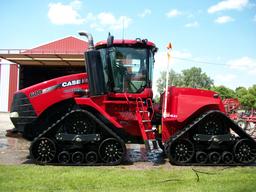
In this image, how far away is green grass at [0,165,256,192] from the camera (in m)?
6.14

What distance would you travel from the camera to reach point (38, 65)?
3275cm

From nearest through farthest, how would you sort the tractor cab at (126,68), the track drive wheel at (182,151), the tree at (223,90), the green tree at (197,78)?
the track drive wheel at (182,151), the tractor cab at (126,68), the tree at (223,90), the green tree at (197,78)

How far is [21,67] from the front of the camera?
1321 inches

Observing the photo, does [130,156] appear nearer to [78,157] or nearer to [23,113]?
[78,157]

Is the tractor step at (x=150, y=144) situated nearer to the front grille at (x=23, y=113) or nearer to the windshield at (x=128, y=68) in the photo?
the windshield at (x=128, y=68)

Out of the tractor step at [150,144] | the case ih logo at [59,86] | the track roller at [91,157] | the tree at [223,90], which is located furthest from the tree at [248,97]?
the track roller at [91,157]

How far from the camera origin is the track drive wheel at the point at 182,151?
8625mm

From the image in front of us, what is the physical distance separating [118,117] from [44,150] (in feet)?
6.21

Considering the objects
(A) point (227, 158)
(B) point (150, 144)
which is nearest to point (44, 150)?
(B) point (150, 144)

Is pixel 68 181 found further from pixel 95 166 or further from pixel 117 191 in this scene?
pixel 95 166

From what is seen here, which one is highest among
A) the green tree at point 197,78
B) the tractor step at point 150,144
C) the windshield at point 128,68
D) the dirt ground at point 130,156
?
the green tree at point 197,78

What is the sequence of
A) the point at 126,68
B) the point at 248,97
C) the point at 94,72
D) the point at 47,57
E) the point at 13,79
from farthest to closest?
the point at 248,97 → the point at 13,79 → the point at 47,57 → the point at 126,68 → the point at 94,72

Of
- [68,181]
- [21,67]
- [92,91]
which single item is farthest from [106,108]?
[21,67]

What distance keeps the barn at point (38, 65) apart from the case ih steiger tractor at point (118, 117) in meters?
18.3
